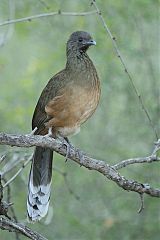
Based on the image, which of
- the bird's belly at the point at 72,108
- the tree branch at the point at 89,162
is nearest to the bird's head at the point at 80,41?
the bird's belly at the point at 72,108

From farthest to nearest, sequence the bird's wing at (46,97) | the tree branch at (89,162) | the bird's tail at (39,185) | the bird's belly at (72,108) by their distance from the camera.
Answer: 1. the bird's wing at (46,97)
2. the bird's belly at (72,108)
3. the bird's tail at (39,185)
4. the tree branch at (89,162)

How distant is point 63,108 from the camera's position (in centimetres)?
518

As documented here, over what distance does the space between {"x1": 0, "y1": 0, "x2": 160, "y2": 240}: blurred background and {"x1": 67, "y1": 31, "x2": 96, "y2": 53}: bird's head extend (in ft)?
3.12

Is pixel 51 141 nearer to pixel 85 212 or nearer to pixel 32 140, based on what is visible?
pixel 32 140

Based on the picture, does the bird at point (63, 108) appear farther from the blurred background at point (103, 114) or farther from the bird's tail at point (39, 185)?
the blurred background at point (103, 114)

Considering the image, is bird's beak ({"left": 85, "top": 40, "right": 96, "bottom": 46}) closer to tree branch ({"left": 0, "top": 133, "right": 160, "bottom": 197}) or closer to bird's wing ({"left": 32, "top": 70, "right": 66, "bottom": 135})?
bird's wing ({"left": 32, "top": 70, "right": 66, "bottom": 135})

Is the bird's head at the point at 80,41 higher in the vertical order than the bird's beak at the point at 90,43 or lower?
higher

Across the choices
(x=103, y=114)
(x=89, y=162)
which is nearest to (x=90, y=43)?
(x=89, y=162)

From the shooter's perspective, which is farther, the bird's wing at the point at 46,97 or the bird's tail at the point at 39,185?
the bird's wing at the point at 46,97

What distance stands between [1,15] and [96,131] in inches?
71.3

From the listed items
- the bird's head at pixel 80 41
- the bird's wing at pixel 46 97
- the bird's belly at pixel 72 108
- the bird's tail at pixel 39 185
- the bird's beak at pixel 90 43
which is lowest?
the bird's tail at pixel 39 185

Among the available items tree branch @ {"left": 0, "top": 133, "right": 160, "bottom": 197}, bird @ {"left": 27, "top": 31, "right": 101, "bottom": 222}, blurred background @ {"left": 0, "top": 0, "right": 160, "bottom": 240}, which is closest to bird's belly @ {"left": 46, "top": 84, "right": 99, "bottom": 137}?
bird @ {"left": 27, "top": 31, "right": 101, "bottom": 222}

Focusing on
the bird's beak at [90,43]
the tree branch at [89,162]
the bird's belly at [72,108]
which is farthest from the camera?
the bird's beak at [90,43]

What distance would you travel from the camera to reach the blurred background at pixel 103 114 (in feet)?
22.7
